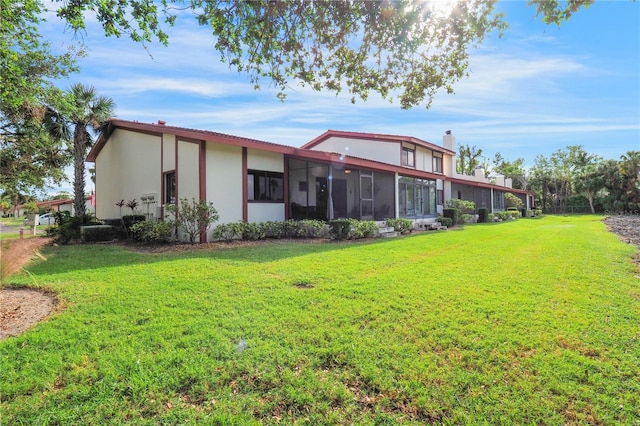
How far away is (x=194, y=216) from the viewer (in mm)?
11172

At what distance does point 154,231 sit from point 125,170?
650 cm

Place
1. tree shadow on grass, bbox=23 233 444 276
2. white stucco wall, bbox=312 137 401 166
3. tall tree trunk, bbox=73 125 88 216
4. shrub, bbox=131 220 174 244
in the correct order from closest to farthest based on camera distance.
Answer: tree shadow on grass, bbox=23 233 444 276, shrub, bbox=131 220 174 244, tall tree trunk, bbox=73 125 88 216, white stucco wall, bbox=312 137 401 166

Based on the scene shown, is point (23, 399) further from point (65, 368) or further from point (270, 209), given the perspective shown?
point (270, 209)

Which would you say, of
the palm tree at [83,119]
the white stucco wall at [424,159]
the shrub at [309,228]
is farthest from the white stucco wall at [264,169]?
the white stucco wall at [424,159]

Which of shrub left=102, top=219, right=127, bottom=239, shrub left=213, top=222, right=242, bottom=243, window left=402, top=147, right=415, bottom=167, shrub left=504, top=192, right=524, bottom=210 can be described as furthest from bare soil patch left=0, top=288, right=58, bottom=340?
shrub left=504, top=192, right=524, bottom=210

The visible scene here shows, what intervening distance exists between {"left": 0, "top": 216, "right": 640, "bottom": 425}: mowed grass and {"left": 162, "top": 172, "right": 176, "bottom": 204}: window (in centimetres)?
685

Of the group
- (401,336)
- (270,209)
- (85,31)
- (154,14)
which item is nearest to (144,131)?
(270,209)

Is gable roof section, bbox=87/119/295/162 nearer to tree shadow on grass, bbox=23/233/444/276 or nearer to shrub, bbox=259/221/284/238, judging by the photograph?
shrub, bbox=259/221/284/238

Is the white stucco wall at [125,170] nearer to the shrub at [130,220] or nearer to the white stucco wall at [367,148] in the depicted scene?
the shrub at [130,220]

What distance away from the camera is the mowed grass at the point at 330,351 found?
2.68 meters

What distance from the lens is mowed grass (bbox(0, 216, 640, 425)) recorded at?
8.79ft

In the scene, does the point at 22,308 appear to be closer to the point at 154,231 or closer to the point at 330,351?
the point at 330,351

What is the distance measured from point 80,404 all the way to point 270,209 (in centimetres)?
1106

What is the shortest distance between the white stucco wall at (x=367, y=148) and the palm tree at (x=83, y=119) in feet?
44.0
